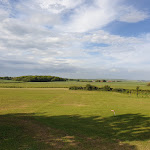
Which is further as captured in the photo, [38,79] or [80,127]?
[38,79]

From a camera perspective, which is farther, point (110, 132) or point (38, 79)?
point (38, 79)

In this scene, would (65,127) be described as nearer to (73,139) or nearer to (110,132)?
(73,139)

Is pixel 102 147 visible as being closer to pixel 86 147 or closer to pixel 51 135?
pixel 86 147

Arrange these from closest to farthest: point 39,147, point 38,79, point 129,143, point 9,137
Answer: point 39,147 → point 129,143 → point 9,137 → point 38,79

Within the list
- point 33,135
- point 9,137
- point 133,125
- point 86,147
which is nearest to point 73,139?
point 86,147

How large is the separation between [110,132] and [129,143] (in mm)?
2646

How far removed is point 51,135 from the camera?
1252cm

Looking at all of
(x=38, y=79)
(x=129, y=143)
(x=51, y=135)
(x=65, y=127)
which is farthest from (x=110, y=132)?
(x=38, y=79)

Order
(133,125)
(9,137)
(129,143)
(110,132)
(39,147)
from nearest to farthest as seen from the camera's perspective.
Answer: (39,147) < (129,143) < (9,137) < (110,132) < (133,125)

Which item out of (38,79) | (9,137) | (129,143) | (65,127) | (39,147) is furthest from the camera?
(38,79)

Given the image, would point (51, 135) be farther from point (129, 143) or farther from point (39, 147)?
point (129, 143)

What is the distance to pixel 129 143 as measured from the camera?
435 inches

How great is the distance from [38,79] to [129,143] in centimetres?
16766

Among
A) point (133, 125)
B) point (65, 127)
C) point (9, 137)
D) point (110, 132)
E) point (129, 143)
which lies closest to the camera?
point (129, 143)
